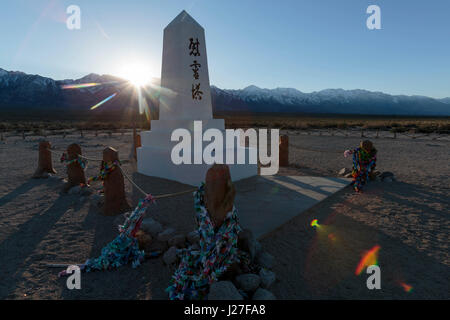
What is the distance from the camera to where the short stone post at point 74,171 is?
5.75 metres

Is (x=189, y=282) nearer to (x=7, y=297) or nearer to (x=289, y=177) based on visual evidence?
(x=7, y=297)

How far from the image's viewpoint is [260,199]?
5.10 metres

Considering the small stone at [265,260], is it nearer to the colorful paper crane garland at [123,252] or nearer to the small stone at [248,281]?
the small stone at [248,281]

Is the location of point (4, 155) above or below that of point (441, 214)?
above

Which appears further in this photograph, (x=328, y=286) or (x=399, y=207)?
(x=399, y=207)

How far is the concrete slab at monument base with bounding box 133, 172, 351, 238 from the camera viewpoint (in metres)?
4.10

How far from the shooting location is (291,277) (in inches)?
109

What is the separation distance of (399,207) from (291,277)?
327cm

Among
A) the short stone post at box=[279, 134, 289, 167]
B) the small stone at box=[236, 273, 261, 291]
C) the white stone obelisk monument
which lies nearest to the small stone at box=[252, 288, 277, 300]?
the small stone at box=[236, 273, 261, 291]

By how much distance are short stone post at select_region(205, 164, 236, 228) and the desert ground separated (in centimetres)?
93

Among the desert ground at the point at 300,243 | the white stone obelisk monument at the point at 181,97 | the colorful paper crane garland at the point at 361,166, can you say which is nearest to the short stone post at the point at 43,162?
the desert ground at the point at 300,243

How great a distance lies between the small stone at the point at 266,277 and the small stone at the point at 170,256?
3.35ft

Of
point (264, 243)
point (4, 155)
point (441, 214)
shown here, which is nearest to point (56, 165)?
point (4, 155)

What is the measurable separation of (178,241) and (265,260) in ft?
3.74
